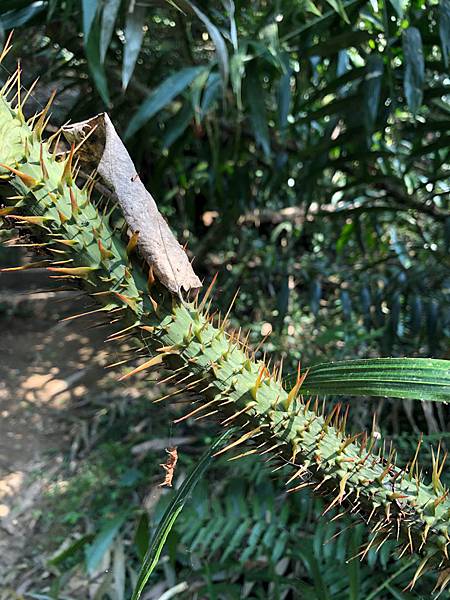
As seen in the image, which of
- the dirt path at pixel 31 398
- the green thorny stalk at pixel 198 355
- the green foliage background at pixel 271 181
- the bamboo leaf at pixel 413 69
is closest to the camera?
the green thorny stalk at pixel 198 355

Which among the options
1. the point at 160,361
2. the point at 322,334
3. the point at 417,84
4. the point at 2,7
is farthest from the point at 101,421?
the point at 160,361

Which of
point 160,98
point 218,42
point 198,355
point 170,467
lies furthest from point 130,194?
point 160,98

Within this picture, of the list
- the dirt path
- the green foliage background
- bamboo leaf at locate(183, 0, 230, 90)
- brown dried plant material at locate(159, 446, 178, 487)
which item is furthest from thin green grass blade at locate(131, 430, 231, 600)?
the dirt path

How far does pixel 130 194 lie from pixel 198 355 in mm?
124

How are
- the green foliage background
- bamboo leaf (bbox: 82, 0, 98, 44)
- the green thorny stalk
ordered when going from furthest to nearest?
1. the green foliage background
2. bamboo leaf (bbox: 82, 0, 98, 44)
3. the green thorny stalk

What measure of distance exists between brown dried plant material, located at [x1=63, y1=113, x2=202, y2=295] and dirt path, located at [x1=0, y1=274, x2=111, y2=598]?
1059mm

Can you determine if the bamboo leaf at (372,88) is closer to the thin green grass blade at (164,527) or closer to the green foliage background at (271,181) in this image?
the green foliage background at (271,181)

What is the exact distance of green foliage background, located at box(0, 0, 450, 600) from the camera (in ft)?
3.57

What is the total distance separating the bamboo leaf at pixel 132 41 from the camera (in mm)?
823

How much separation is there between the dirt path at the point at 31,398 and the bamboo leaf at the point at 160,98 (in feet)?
1.84

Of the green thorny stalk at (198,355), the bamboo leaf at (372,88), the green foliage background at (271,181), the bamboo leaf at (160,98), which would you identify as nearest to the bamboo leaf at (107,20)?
the green foliage background at (271,181)

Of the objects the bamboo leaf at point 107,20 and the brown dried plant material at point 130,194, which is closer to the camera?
the brown dried plant material at point 130,194

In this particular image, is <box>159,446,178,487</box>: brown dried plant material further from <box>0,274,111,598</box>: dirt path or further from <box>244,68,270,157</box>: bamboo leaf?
<box>0,274,111,598</box>: dirt path

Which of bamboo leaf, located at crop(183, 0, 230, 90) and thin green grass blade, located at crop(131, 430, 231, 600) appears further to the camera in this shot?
bamboo leaf, located at crop(183, 0, 230, 90)
